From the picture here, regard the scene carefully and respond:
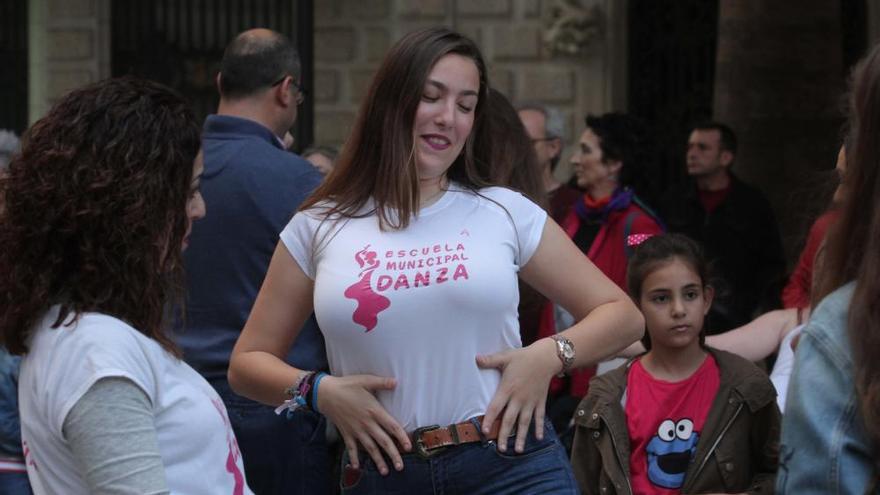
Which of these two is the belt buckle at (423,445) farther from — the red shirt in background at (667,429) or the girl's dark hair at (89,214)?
the red shirt in background at (667,429)

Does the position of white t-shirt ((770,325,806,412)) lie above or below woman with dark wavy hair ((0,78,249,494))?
below

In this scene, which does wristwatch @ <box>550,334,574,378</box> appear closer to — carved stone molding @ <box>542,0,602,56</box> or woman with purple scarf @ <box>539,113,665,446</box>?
woman with purple scarf @ <box>539,113,665,446</box>

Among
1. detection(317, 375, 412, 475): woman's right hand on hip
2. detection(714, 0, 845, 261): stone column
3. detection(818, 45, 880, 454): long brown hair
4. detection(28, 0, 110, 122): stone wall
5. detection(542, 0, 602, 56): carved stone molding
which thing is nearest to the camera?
detection(818, 45, 880, 454): long brown hair

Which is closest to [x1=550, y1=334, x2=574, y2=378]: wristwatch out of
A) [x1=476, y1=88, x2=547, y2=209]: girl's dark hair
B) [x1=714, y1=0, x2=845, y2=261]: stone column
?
[x1=476, y1=88, x2=547, y2=209]: girl's dark hair

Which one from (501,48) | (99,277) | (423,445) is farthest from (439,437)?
(501,48)

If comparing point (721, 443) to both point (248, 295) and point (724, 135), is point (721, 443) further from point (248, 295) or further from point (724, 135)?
point (724, 135)

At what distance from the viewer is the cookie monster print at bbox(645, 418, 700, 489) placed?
464cm

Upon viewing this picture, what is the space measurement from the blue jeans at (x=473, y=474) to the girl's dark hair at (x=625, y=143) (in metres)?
3.61

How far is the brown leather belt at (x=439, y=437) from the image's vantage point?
346 cm

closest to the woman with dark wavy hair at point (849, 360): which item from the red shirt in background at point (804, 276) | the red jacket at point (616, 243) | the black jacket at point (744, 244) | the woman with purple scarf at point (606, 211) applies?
the red shirt in background at point (804, 276)

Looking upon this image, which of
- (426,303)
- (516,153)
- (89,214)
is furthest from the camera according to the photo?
(516,153)

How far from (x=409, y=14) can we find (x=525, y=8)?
0.69 metres

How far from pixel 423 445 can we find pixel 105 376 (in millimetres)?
999

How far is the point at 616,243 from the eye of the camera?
6.41 m
